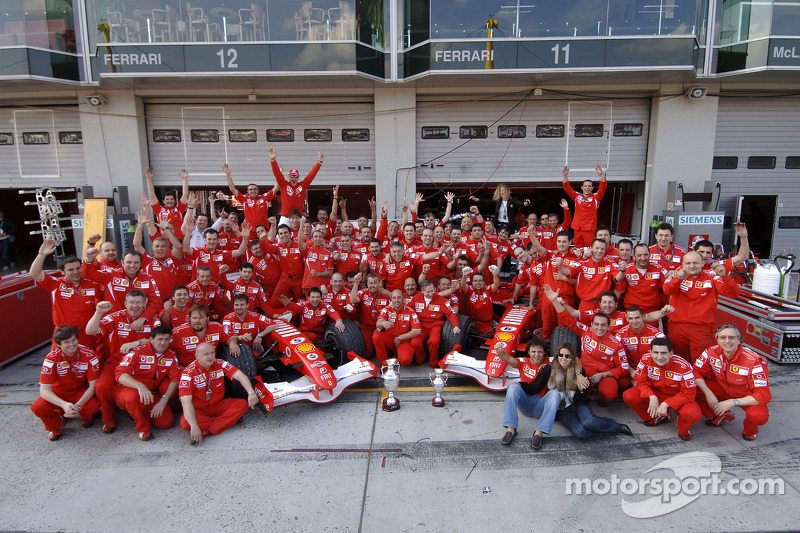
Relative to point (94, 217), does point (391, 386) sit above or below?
below

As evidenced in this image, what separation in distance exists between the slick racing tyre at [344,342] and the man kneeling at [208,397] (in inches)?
51.0

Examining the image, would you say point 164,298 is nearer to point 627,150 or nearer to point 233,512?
point 233,512

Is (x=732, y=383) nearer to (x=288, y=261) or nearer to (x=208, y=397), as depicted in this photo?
(x=208, y=397)

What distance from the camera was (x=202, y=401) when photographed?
4484mm

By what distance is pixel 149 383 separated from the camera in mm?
4582

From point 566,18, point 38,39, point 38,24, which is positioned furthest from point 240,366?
point 38,24

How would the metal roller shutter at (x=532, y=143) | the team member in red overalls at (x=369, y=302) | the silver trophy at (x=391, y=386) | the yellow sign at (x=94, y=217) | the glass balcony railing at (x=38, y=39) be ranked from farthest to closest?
the metal roller shutter at (x=532, y=143), the yellow sign at (x=94, y=217), the glass balcony railing at (x=38, y=39), the team member in red overalls at (x=369, y=302), the silver trophy at (x=391, y=386)

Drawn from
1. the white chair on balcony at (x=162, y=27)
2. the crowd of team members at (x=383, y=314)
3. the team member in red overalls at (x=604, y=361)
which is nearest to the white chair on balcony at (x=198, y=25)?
the white chair on balcony at (x=162, y=27)

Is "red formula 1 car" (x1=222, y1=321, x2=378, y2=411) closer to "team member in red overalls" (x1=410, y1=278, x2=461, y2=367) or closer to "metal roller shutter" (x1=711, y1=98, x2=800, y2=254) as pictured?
"team member in red overalls" (x1=410, y1=278, x2=461, y2=367)

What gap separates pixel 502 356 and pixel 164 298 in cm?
444

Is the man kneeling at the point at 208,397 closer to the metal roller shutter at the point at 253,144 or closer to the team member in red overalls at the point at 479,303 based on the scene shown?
the team member in red overalls at the point at 479,303

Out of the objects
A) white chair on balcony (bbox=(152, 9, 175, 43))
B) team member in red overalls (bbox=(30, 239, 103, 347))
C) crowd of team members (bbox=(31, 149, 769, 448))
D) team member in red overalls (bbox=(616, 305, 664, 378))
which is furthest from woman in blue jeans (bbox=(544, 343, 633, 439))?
white chair on balcony (bbox=(152, 9, 175, 43))

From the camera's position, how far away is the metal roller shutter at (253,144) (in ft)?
37.9

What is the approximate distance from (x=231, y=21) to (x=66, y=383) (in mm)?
8399
